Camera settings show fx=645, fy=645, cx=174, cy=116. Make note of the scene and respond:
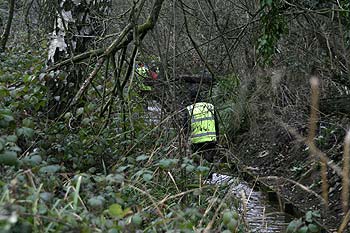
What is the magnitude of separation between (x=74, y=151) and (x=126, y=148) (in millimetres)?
535

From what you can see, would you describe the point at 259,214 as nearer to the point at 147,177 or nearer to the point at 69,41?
the point at 69,41

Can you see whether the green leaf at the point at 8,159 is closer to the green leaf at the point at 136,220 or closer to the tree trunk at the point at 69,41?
the green leaf at the point at 136,220

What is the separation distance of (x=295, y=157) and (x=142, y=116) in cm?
604

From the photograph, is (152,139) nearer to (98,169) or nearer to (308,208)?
(98,169)

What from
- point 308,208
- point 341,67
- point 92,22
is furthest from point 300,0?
point 308,208

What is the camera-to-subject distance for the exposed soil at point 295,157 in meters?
9.71

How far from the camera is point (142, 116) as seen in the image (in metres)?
6.96

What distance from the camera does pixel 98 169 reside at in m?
6.21

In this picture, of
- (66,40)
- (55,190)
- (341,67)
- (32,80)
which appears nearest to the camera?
(55,190)

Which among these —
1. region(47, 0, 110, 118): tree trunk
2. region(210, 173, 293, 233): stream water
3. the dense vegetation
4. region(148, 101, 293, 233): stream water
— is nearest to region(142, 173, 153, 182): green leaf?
the dense vegetation

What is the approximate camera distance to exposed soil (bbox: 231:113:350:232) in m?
9.71

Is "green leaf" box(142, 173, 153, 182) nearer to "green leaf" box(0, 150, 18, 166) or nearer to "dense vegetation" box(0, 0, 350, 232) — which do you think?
"dense vegetation" box(0, 0, 350, 232)

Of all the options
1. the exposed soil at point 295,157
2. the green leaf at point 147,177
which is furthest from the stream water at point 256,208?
the green leaf at point 147,177

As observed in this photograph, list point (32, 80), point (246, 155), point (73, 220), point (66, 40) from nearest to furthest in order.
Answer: point (73, 220)
point (32, 80)
point (66, 40)
point (246, 155)
